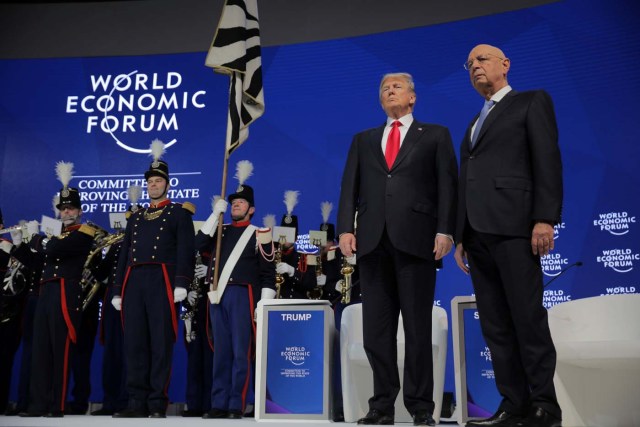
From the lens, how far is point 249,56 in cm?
536

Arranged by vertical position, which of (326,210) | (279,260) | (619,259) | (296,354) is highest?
(326,210)

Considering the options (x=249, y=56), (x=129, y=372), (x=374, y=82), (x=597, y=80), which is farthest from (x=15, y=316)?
(x=597, y=80)

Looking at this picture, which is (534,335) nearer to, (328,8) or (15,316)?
(15,316)

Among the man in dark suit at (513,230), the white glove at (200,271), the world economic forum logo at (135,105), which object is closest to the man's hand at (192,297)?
the white glove at (200,271)

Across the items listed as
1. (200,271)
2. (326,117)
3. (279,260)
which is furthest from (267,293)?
(326,117)

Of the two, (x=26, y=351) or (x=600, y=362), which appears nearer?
(x=600, y=362)

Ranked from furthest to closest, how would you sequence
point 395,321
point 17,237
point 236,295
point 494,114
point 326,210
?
point 326,210 → point 17,237 → point 236,295 → point 395,321 → point 494,114

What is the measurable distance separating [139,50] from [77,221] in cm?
353

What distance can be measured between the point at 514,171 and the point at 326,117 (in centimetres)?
533

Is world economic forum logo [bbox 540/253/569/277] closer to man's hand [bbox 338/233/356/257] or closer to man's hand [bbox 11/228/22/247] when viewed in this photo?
man's hand [bbox 338/233/356/257]

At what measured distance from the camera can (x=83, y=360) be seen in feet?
21.5

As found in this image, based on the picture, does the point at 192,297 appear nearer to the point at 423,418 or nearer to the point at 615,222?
the point at 423,418

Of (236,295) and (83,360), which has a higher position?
(236,295)

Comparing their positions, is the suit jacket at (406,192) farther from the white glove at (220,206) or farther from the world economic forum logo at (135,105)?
the world economic forum logo at (135,105)
